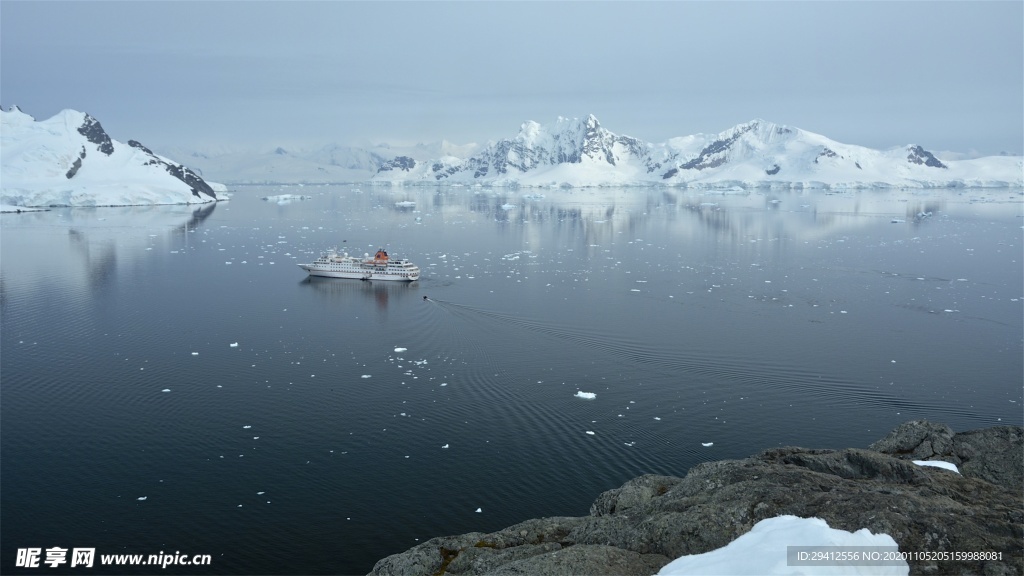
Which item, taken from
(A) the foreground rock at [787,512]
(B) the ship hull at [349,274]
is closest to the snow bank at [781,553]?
(A) the foreground rock at [787,512]

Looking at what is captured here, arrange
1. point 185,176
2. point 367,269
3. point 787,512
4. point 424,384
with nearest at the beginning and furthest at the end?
point 787,512 < point 424,384 < point 367,269 < point 185,176

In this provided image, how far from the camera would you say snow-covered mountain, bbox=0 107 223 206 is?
4202 inches

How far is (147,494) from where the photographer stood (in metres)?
16.8

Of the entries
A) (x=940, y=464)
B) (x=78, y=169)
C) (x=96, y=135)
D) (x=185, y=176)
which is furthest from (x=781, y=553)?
(x=96, y=135)

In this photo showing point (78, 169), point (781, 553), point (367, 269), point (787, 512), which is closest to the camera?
point (781, 553)

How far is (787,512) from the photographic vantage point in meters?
9.65

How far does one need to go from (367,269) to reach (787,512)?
130 feet

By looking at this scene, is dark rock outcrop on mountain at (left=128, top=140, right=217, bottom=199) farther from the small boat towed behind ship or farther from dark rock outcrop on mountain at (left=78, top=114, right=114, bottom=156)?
the small boat towed behind ship

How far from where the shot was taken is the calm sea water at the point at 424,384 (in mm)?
16328

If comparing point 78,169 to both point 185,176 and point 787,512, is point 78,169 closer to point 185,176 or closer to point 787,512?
point 185,176

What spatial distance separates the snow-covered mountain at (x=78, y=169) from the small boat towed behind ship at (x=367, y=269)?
272 feet

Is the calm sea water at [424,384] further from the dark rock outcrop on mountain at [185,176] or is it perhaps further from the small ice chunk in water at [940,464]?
the dark rock outcrop on mountain at [185,176]

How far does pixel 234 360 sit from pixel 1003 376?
3014cm

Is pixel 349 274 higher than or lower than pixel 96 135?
lower
